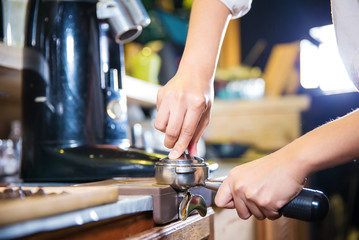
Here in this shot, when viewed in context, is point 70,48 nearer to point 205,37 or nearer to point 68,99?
point 68,99

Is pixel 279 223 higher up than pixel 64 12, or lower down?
lower down

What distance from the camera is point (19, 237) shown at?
0.29m

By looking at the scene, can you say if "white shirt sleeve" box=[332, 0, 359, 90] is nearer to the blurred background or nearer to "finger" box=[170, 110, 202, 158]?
"finger" box=[170, 110, 202, 158]

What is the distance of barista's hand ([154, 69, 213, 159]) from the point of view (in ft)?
1.83

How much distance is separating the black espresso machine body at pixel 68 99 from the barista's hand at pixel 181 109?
0.11 m

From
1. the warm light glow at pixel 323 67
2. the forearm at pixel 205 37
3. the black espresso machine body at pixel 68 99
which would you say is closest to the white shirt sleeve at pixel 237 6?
the forearm at pixel 205 37

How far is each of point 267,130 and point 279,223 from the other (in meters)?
1.10

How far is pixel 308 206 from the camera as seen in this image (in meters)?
0.45

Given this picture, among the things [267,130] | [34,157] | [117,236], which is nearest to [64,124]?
[34,157]

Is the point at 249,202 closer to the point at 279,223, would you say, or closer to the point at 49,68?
the point at 49,68

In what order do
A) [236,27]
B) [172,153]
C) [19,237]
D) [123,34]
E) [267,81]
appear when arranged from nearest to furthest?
[19,237] → [172,153] → [123,34] → [267,81] → [236,27]

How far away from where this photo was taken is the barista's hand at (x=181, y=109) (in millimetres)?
558

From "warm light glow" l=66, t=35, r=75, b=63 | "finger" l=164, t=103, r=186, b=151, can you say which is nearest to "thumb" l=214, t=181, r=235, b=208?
"finger" l=164, t=103, r=186, b=151

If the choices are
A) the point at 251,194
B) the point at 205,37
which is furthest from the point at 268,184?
the point at 205,37
